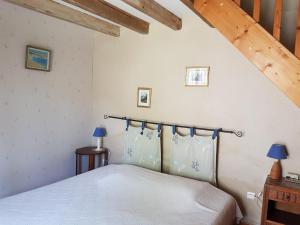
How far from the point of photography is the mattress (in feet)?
6.29

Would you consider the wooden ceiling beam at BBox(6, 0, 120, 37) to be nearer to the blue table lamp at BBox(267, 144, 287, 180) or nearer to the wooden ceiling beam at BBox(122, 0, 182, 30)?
the wooden ceiling beam at BBox(122, 0, 182, 30)

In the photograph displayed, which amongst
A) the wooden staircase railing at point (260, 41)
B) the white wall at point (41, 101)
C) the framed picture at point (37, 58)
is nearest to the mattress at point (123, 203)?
the white wall at point (41, 101)

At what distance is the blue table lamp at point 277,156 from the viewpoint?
2.27 metres

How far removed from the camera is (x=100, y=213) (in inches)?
78.8

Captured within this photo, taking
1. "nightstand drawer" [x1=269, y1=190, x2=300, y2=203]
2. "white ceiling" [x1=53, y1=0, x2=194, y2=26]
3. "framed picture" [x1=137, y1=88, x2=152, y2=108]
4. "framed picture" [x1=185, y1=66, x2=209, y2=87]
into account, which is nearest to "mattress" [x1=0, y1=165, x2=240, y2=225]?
"nightstand drawer" [x1=269, y1=190, x2=300, y2=203]

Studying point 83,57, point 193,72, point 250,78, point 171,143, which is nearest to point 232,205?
point 171,143

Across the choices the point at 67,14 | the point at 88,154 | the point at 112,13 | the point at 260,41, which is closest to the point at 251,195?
the point at 260,41

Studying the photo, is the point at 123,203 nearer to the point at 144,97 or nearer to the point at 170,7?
the point at 144,97

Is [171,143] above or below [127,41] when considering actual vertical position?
below

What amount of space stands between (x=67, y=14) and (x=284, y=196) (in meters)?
2.67

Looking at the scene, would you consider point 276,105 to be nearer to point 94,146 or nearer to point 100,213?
point 100,213

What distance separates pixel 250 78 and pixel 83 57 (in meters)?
2.17

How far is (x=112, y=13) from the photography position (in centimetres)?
254

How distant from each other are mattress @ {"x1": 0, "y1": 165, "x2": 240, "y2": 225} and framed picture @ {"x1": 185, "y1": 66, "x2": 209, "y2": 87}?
1.05 metres
